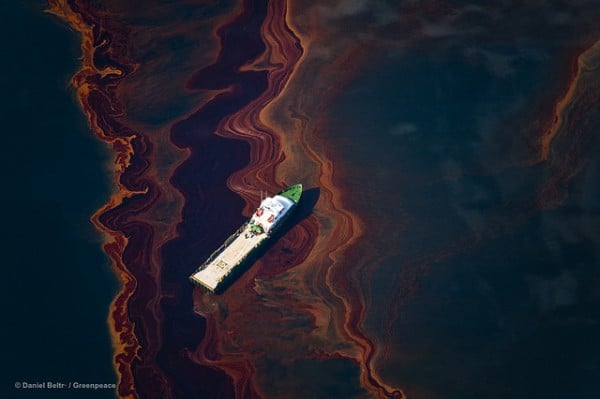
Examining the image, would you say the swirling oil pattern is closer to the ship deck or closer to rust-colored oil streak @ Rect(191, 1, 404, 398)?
rust-colored oil streak @ Rect(191, 1, 404, 398)

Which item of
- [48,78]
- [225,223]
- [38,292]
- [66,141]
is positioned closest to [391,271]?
[225,223]

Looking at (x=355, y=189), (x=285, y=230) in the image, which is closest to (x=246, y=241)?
(x=285, y=230)

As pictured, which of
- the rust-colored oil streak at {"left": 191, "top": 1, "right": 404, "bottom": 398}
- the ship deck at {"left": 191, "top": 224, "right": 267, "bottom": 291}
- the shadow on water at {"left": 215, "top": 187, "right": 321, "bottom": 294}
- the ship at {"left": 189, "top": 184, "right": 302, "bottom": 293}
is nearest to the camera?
the rust-colored oil streak at {"left": 191, "top": 1, "right": 404, "bottom": 398}

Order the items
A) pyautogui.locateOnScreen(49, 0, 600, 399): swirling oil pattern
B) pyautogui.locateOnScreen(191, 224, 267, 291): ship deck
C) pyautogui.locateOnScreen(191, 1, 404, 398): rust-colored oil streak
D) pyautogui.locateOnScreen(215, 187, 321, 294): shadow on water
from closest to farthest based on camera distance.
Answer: pyautogui.locateOnScreen(49, 0, 600, 399): swirling oil pattern < pyautogui.locateOnScreen(191, 1, 404, 398): rust-colored oil streak < pyautogui.locateOnScreen(191, 224, 267, 291): ship deck < pyautogui.locateOnScreen(215, 187, 321, 294): shadow on water

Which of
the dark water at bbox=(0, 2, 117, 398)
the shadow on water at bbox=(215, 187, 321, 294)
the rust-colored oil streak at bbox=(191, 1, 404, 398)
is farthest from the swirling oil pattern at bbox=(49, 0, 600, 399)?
the dark water at bbox=(0, 2, 117, 398)

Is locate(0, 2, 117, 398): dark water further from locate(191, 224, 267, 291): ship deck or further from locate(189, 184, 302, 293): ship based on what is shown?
locate(189, 184, 302, 293): ship

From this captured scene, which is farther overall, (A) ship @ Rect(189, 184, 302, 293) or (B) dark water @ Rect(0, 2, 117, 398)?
(A) ship @ Rect(189, 184, 302, 293)
